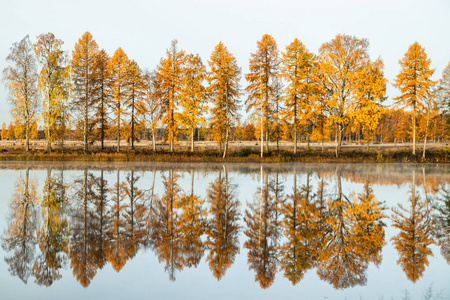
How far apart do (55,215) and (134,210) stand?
2.40 metres

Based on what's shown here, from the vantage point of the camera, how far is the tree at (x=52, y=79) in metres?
41.1

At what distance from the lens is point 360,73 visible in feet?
120

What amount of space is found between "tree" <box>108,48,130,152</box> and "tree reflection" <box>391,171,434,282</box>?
129ft

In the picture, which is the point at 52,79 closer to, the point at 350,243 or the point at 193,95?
the point at 193,95

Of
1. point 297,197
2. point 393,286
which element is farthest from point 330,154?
point 393,286

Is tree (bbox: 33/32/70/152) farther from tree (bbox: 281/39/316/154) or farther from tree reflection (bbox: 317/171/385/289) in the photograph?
tree reflection (bbox: 317/171/385/289)

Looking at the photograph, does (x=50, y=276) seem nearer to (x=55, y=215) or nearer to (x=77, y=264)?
(x=77, y=264)

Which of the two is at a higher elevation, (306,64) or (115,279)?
(306,64)

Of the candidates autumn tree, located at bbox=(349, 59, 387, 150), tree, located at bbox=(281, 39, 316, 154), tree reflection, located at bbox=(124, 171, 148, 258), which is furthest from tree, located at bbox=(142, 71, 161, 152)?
tree reflection, located at bbox=(124, 171, 148, 258)

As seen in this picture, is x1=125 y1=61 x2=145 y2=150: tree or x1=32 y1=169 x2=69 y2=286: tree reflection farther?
x1=125 y1=61 x2=145 y2=150: tree

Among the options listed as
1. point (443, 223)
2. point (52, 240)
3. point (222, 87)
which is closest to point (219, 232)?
point (52, 240)

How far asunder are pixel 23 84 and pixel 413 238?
1872 inches

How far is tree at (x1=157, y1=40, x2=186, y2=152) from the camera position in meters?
42.8

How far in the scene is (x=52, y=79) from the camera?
137ft
